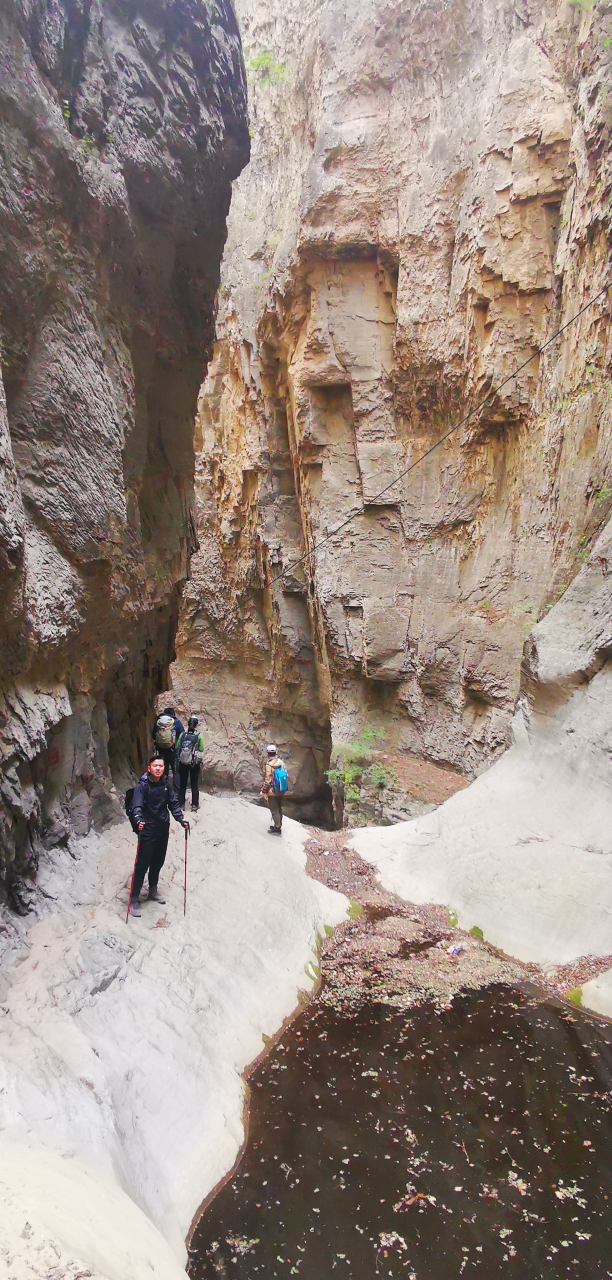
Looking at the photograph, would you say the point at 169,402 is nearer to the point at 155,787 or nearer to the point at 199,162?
the point at 199,162

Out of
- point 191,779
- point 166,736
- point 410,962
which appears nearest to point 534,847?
point 410,962

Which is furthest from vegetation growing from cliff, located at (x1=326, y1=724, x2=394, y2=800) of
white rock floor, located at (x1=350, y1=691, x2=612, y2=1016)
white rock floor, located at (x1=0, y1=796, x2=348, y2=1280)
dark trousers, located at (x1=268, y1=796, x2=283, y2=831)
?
white rock floor, located at (x1=0, y1=796, x2=348, y2=1280)

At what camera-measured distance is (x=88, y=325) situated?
7.00 m

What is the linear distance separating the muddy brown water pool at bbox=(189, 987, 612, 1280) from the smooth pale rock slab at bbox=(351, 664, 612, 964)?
1.19 m

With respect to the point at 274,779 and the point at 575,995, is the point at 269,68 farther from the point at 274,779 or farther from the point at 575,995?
the point at 575,995

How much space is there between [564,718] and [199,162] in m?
8.86

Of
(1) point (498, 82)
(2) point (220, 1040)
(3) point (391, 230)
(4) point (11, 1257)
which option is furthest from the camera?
(3) point (391, 230)

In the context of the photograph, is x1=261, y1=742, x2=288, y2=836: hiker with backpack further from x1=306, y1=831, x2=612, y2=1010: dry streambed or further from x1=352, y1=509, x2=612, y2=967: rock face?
x1=352, y1=509, x2=612, y2=967: rock face

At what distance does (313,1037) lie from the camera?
18.4 feet

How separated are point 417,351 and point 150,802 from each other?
13.3 metres

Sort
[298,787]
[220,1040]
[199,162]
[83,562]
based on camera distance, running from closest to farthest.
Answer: [220,1040] → [83,562] → [199,162] → [298,787]

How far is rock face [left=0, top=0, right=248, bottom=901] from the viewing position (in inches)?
223

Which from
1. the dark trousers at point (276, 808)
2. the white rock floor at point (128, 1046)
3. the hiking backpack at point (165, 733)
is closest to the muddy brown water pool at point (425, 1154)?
the white rock floor at point (128, 1046)

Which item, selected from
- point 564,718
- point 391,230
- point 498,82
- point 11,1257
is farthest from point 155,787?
point 498,82
